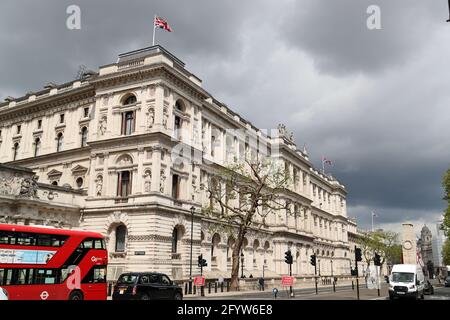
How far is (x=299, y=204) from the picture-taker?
255ft

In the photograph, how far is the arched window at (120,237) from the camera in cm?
4209

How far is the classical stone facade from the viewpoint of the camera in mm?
41500

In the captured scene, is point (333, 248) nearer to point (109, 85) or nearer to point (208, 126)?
point (208, 126)

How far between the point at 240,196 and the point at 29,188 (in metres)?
25.9

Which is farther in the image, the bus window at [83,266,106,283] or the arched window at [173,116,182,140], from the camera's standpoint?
the arched window at [173,116,182,140]

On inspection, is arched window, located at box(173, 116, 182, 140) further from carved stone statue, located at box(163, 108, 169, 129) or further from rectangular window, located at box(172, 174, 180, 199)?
rectangular window, located at box(172, 174, 180, 199)

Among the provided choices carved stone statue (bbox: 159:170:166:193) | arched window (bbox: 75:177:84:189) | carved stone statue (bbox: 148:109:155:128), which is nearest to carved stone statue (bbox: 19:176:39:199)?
arched window (bbox: 75:177:84:189)

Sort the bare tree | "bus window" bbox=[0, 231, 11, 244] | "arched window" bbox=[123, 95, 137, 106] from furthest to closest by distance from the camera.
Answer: "arched window" bbox=[123, 95, 137, 106] → the bare tree → "bus window" bbox=[0, 231, 11, 244]

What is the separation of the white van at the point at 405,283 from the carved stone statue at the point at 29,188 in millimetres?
31529

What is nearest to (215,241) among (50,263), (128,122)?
(128,122)

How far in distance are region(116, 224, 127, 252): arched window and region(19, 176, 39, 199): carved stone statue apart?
8213 millimetres

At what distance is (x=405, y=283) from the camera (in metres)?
33.4
